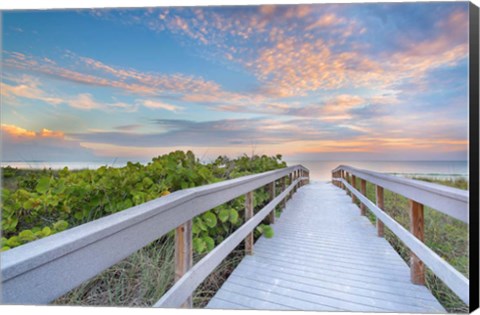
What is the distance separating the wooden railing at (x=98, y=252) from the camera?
1.79ft

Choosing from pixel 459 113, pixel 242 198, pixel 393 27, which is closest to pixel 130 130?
pixel 242 198

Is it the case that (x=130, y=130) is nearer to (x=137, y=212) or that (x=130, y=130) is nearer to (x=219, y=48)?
(x=219, y=48)

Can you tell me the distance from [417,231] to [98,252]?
1.61 metres

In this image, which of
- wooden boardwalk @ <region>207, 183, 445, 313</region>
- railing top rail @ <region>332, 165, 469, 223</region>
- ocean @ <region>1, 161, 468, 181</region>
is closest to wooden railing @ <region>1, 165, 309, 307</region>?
wooden boardwalk @ <region>207, 183, 445, 313</region>

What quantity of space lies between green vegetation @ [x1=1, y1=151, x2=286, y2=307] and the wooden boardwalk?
184 millimetres

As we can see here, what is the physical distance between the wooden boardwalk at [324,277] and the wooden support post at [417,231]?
5 centimetres

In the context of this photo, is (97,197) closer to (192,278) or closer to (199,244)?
(199,244)

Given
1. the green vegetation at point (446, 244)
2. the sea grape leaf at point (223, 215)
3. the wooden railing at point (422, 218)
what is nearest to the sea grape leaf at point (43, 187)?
the sea grape leaf at point (223, 215)

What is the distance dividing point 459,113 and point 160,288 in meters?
2.21

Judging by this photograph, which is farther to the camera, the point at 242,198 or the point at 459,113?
the point at 242,198

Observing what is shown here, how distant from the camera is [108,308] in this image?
4.63ft

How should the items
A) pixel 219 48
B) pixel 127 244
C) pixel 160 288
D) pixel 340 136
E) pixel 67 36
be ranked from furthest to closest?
1. pixel 340 136
2. pixel 219 48
3. pixel 67 36
4. pixel 160 288
5. pixel 127 244

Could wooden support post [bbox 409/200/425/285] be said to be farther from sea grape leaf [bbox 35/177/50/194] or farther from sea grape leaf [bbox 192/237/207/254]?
sea grape leaf [bbox 35/177/50/194]

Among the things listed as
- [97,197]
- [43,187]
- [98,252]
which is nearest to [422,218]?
[98,252]
